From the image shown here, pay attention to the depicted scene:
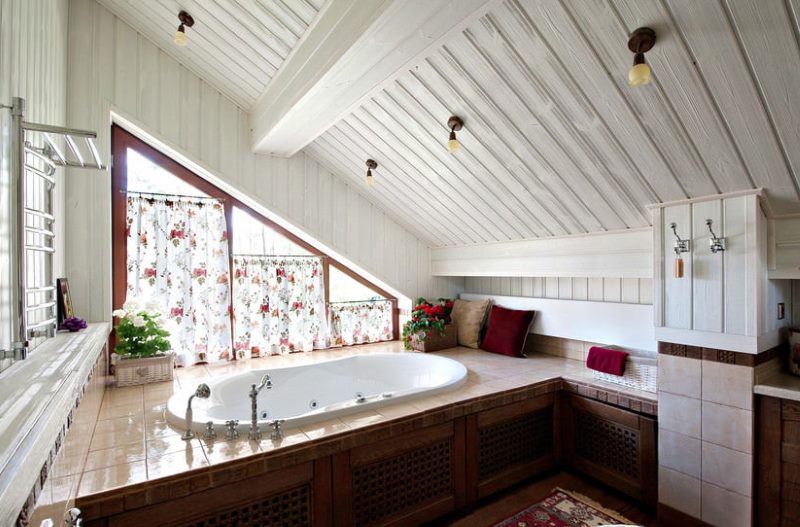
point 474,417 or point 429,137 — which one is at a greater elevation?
point 429,137

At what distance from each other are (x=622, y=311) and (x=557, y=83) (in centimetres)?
176

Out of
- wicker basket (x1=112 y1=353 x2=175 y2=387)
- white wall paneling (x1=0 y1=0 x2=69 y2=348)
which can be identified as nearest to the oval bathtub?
wicker basket (x1=112 y1=353 x2=175 y2=387)

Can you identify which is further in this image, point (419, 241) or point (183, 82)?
point (419, 241)

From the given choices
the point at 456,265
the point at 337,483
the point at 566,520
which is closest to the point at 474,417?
the point at 566,520

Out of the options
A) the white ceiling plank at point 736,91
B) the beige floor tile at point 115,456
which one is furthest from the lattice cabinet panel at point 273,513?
the white ceiling plank at point 736,91

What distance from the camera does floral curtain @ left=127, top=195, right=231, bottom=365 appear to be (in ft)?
9.62

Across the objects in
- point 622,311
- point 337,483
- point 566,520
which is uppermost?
point 622,311

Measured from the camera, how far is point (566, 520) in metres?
2.22

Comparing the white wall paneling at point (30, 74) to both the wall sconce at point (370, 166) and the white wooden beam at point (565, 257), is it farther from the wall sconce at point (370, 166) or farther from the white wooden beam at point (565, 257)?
the white wooden beam at point (565, 257)

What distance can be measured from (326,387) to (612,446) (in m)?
2.04

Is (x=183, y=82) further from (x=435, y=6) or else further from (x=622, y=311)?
(x=622, y=311)

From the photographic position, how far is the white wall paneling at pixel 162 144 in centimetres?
253

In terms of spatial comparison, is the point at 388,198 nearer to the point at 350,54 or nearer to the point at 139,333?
the point at 350,54

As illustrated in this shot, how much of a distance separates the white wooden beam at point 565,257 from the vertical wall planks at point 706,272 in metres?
0.34
